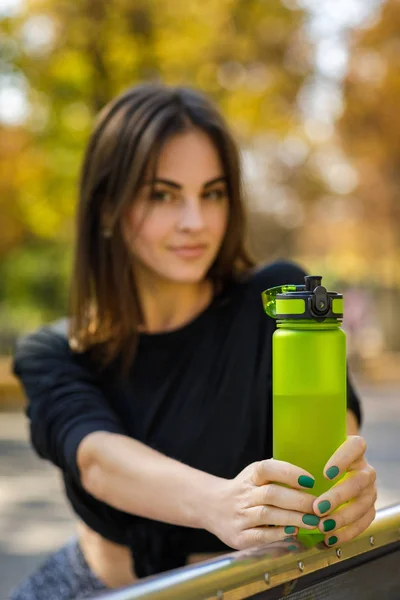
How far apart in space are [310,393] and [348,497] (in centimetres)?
15

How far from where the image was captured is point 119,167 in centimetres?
216

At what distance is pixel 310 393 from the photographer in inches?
43.1

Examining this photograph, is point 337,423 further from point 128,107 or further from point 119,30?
point 119,30

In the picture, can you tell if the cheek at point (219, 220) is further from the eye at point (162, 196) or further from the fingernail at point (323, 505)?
the fingernail at point (323, 505)

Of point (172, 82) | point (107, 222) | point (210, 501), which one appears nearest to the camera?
point (210, 501)

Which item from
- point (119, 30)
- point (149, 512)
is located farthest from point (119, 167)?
point (119, 30)

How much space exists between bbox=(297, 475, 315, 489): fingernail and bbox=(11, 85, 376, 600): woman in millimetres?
655

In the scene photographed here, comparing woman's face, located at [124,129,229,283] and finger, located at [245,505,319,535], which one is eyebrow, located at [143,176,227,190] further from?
finger, located at [245,505,319,535]

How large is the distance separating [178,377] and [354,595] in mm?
943

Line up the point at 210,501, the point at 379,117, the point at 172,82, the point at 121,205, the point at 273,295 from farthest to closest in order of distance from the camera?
the point at 379,117 < the point at 172,82 < the point at 121,205 < the point at 210,501 < the point at 273,295

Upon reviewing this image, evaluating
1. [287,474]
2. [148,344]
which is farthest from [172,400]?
[287,474]

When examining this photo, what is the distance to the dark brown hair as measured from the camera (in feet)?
7.03

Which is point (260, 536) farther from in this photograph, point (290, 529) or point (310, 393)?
point (310, 393)

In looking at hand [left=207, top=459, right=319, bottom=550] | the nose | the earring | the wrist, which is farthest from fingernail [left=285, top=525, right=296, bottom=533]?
the earring
